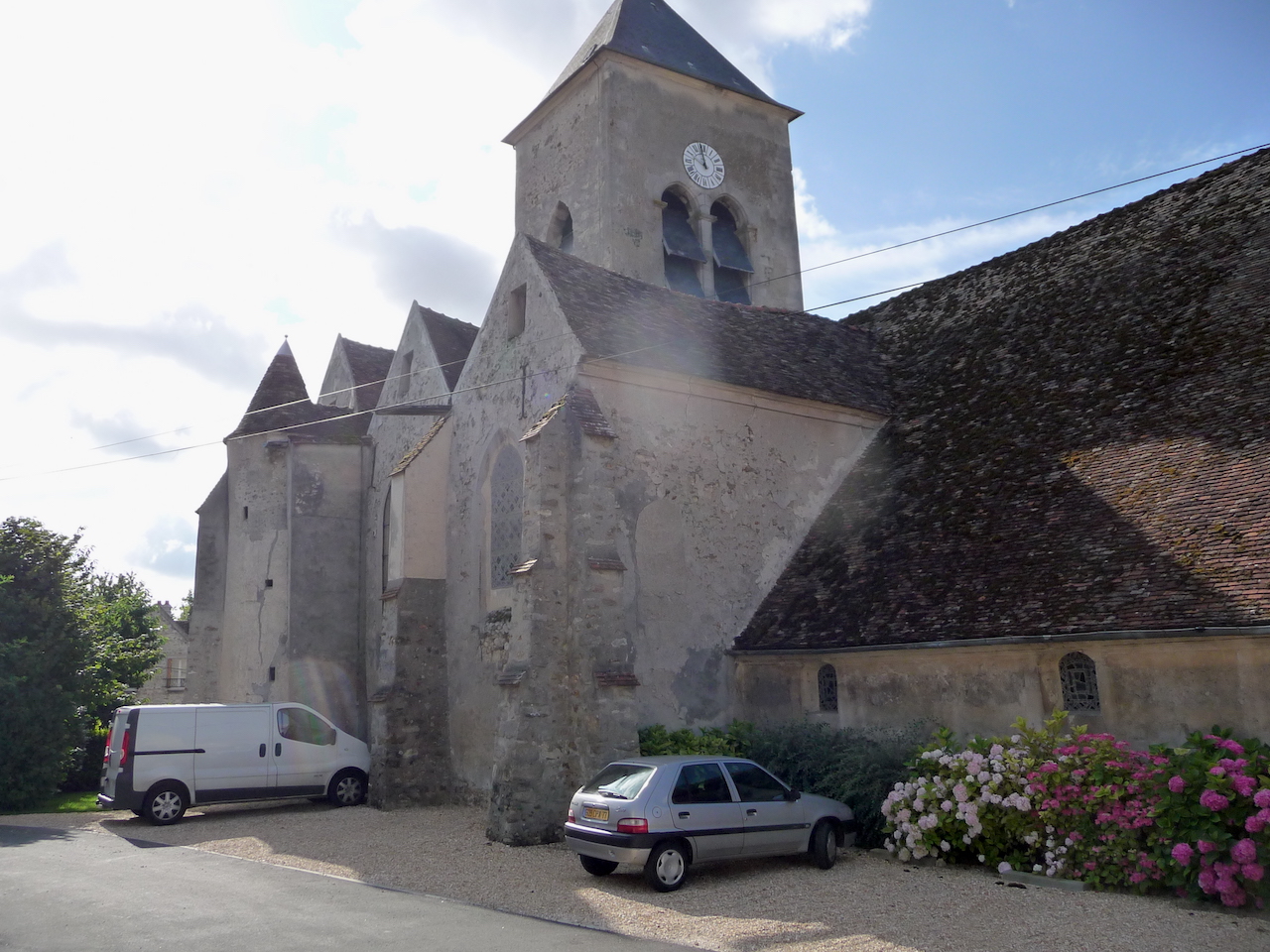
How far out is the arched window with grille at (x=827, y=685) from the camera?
45.7ft

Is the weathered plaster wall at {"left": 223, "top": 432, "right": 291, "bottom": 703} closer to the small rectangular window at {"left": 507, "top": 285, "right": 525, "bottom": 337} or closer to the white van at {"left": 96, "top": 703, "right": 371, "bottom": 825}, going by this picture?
the white van at {"left": 96, "top": 703, "right": 371, "bottom": 825}

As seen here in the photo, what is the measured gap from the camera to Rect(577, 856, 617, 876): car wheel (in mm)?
10461

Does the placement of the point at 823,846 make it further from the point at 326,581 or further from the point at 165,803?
the point at 326,581

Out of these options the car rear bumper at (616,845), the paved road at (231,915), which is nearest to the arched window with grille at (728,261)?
the car rear bumper at (616,845)

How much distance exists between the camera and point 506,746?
42.1 feet

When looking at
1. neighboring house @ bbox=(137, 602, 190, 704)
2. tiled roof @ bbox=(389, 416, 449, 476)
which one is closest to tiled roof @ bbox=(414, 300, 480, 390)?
tiled roof @ bbox=(389, 416, 449, 476)

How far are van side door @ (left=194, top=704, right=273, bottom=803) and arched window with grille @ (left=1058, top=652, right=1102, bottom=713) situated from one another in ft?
39.2

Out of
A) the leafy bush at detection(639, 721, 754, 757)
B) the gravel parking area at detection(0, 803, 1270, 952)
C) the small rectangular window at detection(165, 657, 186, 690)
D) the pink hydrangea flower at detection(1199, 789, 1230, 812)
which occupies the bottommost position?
the gravel parking area at detection(0, 803, 1270, 952)

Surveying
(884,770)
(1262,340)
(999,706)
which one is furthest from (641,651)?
(1262,340)

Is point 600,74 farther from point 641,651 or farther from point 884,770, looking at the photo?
point 884,770

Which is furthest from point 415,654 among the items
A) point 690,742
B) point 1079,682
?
point 1079,682

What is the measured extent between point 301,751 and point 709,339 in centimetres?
971

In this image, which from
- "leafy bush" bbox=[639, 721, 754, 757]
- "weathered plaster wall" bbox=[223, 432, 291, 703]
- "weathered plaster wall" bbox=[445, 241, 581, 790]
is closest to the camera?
"leafy bush" bbox=[639, 721, 754, 757]

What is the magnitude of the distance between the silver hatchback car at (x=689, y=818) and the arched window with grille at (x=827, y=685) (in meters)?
2.89
